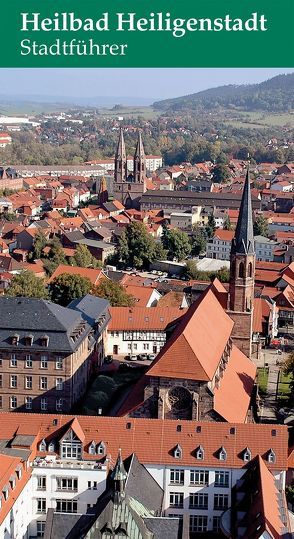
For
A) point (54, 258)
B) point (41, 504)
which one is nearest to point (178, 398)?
point (41, 504)

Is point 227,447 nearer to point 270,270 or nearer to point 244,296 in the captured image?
point 244,296

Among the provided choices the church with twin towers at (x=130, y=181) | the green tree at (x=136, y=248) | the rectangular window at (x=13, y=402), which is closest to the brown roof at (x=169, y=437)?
the rectangular window at (x=13, y=402)

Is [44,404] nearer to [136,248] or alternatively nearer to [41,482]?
[41,482]

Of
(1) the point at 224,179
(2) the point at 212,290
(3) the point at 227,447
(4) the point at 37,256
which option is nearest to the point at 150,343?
(2) the point at 212,290

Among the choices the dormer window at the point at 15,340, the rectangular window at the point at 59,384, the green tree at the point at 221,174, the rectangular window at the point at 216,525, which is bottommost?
the rectangular window at the point at 216,525

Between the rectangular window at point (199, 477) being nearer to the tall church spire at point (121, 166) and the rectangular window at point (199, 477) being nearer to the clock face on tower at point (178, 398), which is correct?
the clock face on tower at point (178, 398)

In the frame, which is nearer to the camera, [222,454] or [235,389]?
[222,454]
